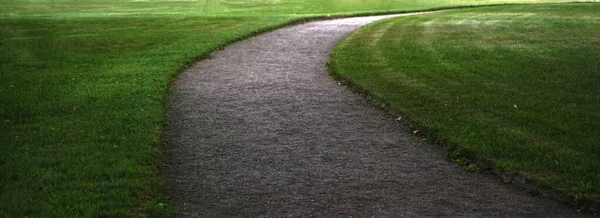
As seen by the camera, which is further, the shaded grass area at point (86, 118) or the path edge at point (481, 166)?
the shaded grass area at point (86, 118)

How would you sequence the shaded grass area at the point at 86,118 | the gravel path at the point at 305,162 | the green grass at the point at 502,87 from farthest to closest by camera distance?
the green grass at the point at 502,87, the shaded grass area at the point at 86,118, the gravel path at the point at 305,162

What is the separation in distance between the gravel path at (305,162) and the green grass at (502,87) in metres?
0.63

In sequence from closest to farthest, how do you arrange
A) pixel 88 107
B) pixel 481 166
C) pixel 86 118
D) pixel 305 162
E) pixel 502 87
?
pixel 481 166, pixel 305 162, pixel 86 118, pixel 88 107, pixel 502 87

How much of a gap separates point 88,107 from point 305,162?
5585 mm

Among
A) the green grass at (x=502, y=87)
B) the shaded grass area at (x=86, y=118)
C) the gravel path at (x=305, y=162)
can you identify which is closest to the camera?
Result: the gravel path at (x=305, y=162)

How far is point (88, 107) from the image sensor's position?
12.6 meters

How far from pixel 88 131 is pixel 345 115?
16.3 ft

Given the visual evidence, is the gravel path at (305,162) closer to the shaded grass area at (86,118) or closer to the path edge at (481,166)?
the path edge at (481,166)

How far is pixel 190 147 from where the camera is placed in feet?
33.6

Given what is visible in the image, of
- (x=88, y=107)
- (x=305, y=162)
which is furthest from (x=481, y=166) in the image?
(x=88, y=107)

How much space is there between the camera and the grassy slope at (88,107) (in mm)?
7836

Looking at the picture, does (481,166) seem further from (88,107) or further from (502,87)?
(88,107)

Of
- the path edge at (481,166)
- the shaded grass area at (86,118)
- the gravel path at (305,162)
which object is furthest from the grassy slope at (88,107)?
the path edge at (481,166)

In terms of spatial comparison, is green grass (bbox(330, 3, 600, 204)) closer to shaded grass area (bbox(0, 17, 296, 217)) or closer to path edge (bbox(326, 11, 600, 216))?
path edge (bbox(326, 11, 600, 216))
